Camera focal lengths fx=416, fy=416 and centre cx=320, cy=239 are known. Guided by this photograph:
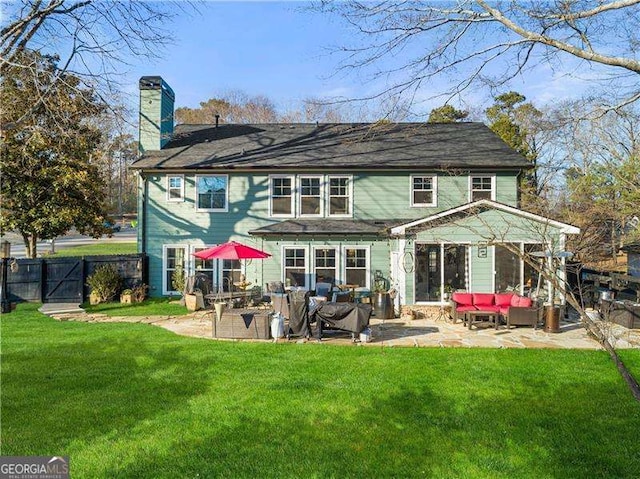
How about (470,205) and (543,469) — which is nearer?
(543,469)

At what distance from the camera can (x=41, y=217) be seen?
17.7 metres

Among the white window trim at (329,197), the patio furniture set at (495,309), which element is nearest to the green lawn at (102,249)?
the white window trim at (329,197)

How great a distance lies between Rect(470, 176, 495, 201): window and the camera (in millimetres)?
16938

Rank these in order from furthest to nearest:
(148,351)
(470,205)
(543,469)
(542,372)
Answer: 1. (470,205)
2. (148,351)
3. (542,372)
4. (543,469)

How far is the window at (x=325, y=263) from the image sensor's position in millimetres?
16531

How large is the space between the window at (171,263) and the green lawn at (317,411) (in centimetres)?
781

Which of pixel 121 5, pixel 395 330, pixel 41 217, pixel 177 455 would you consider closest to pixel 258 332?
pixel 395 330

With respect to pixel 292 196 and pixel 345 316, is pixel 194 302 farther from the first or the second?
pixel 345 316

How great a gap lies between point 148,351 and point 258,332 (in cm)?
267

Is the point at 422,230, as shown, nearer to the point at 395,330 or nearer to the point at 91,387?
the point at 395,330

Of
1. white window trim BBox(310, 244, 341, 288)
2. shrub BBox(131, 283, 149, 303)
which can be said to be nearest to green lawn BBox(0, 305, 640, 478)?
shrub BBox(131, 283, 149, 303)

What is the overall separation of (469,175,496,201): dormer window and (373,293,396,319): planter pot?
6441 millimetres

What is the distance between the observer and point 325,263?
16.6 meters

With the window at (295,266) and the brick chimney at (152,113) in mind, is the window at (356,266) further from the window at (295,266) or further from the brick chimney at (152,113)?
the brick chimney at (152,113)
